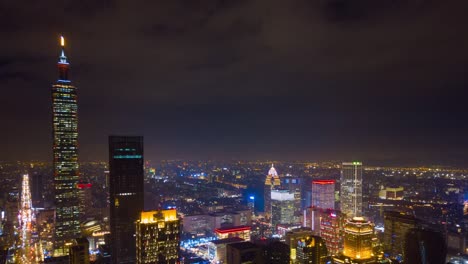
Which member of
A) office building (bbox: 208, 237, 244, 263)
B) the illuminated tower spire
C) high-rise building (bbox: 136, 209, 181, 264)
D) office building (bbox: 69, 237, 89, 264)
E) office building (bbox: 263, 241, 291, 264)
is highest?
the illuminated tower spire

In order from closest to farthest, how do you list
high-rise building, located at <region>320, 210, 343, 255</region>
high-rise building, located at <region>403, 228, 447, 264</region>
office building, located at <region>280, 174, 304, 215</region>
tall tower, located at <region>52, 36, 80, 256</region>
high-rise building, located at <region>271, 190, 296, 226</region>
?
high-rise building, located at <region>403, 228, 447, 264</region> → high-rise building, located at <region>320, 210, 343, 255</region> → tall tower, located at <region>52, 36, 80, 256</region> → high-rise building, located at <region>271, 190, 296, 226</region> → office building, located at <region>280, 174, 304, 215</region>

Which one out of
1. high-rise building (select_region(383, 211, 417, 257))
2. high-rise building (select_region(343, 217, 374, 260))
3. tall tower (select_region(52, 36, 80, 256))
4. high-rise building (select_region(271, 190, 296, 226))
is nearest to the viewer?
high-rise building (select_region(343, 217, 374, 260))

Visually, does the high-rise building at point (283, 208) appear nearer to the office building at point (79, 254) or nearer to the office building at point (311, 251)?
the office building at point (311, 251)

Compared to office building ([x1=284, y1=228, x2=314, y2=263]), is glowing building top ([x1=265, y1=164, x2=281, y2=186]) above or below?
above

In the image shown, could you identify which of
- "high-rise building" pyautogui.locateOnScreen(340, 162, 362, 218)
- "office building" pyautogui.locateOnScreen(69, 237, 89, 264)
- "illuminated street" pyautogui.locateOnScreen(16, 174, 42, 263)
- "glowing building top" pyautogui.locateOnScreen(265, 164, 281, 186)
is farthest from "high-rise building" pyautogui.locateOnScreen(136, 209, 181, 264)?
"glowing building top" pyautogui.locateOnScreen(265, 164, 281, 186)

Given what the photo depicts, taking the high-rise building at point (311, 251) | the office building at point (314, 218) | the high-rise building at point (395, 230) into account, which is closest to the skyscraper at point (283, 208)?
the office building at point (314, 218)

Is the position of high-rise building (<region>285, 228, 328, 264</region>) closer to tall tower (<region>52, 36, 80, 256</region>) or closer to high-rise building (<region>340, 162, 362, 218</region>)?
high-rise building (<region>340, 162, 362, 218</region>)

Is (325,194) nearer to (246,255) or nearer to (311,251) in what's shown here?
(311,251)
